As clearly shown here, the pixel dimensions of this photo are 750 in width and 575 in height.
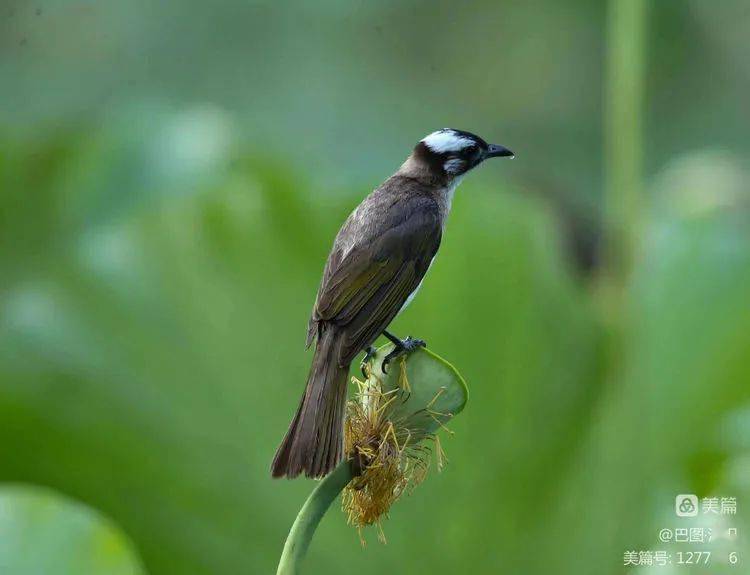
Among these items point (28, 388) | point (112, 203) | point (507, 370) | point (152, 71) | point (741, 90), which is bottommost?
point (28, 388)

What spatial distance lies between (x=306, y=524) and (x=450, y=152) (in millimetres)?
1053

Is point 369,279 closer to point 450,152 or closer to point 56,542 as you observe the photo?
point 450,152

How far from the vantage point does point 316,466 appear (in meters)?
1.33

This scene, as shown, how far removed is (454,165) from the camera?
214cm

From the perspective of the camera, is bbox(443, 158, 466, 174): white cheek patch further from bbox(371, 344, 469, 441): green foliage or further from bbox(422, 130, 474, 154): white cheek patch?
bbox(371, 344, 469, 441): green foliage

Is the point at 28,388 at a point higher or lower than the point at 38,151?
lower

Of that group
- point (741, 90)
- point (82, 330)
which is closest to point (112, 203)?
point (82, 330)

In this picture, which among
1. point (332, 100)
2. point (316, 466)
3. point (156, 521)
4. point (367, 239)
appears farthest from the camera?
point (332, 100)

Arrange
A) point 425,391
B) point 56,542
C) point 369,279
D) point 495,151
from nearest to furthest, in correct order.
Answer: point 425,391
point 56,542
point 369,279
point 495,151

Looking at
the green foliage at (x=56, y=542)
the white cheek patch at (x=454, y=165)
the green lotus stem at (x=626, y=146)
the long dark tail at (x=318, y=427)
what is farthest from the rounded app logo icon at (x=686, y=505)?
the green foliage at (x=56, y=542)

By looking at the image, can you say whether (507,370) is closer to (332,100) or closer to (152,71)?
(332,100)

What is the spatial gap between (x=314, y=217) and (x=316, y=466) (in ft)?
2.97

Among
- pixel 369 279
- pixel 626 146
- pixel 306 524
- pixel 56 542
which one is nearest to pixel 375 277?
pixel 369 279

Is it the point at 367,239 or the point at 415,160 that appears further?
the point at 415,160
